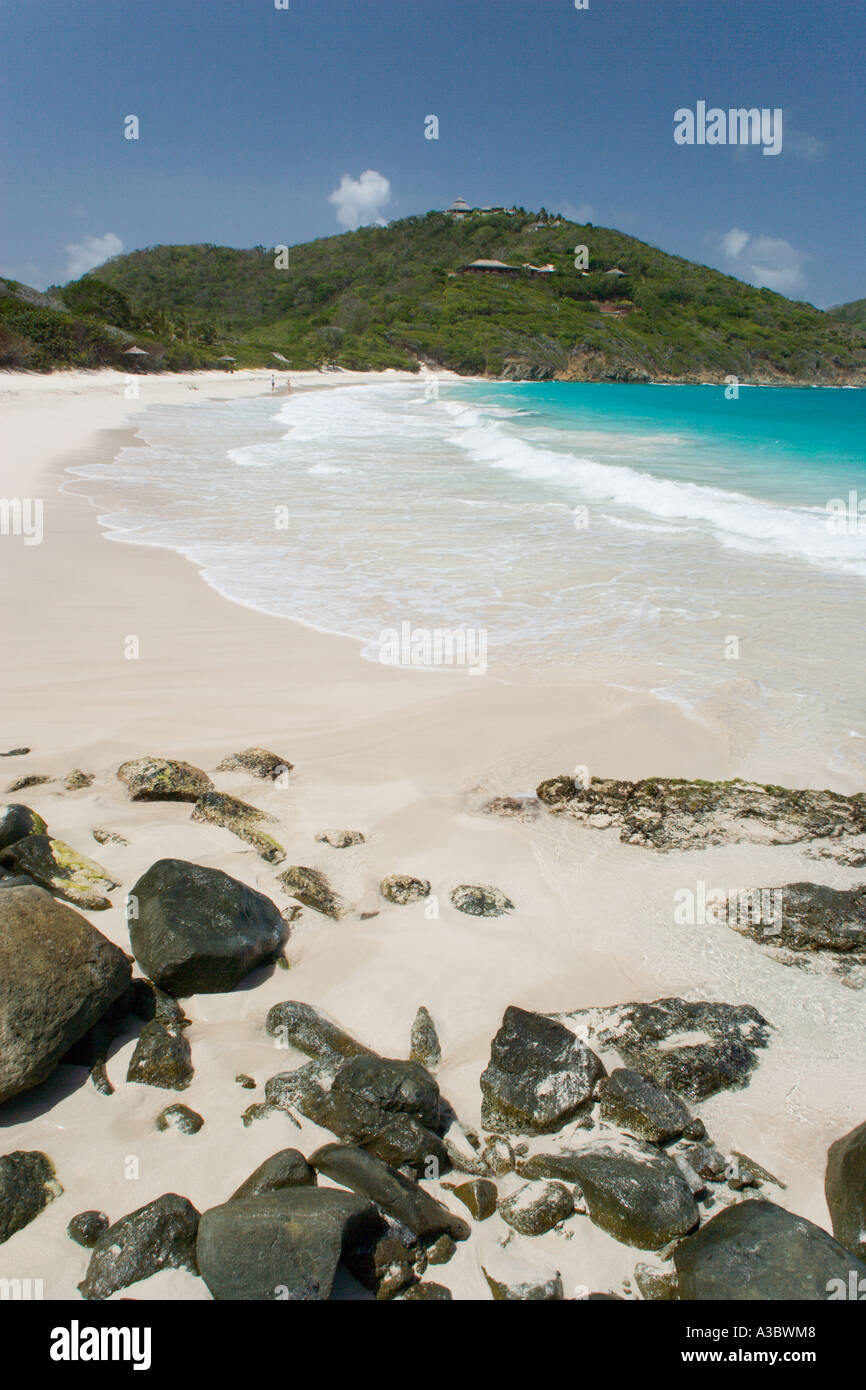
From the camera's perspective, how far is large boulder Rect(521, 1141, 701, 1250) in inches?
91.4

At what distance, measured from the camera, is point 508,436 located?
85.4 ft

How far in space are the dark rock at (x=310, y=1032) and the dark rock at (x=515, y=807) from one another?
191 centimetres

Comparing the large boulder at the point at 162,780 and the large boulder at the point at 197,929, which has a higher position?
the large boulder at the point at 162,780

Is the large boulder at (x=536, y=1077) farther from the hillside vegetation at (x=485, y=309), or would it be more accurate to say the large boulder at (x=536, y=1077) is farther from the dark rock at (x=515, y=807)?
the hillside vegetation at (x=485, y=309)

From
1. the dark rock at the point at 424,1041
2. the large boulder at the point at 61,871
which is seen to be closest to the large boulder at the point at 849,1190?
the dark rock at the point at 424,1041

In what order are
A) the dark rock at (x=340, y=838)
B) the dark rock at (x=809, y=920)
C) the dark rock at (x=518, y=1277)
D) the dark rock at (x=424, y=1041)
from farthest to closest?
the dark rock at (x=340, y=838), the dark rock at (x=809, y=920), the dark rock at (x=424, y=1041), the dark rock at (x=518, y=1277)

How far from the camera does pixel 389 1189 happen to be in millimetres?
2346

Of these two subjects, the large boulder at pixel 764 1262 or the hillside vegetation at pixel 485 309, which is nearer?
the large boulder at pixel 764 1262

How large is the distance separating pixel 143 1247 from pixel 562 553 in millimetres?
9782

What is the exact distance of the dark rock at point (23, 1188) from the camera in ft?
7.36

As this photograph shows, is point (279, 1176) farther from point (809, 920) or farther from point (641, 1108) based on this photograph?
point (809, 920)

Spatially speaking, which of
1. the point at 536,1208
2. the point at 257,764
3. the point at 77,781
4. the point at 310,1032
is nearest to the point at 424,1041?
the point at 310,1032

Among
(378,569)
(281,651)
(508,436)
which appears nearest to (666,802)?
(281,651)

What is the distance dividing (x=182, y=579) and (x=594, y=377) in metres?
100
